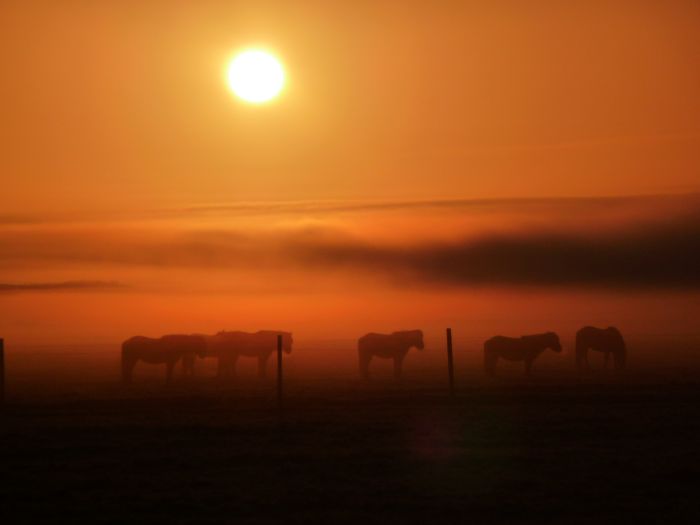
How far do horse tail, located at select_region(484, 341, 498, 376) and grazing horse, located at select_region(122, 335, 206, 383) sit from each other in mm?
9870

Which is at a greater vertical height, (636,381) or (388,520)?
(636,381)

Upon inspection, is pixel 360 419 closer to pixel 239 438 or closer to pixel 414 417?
pixel 414 417

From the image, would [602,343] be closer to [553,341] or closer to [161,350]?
[553,341]

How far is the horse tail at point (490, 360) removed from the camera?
32.9m

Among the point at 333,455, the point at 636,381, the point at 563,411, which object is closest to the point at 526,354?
the point at 636,381

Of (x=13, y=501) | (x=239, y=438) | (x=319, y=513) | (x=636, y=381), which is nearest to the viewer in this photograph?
(x=319, y=513)

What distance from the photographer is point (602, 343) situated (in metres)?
37.9

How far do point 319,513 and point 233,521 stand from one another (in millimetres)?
814

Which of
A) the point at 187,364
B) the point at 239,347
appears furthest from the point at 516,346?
the point at 187,364

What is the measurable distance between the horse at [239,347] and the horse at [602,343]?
11104 millimetres

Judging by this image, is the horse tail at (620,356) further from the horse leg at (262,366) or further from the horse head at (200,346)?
the horse head at (200,346)

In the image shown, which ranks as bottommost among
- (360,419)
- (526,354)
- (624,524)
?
(624,524)

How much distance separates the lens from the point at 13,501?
9.98 m

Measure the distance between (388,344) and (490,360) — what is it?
4.44 m
